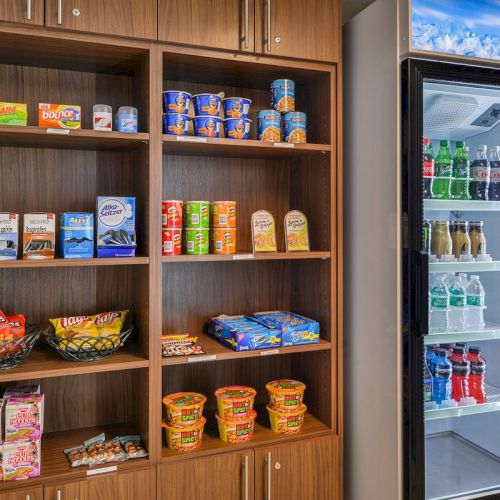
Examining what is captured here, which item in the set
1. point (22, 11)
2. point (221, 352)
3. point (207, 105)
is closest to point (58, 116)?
point (22, 11)

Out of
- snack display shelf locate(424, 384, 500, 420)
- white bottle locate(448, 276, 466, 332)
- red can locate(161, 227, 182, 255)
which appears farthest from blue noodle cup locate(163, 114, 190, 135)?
snack display shelf locate(424, 384, 500, 420)

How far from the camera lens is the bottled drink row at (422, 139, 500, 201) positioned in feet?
7.23

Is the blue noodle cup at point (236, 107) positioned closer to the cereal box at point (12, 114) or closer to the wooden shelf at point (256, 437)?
the cereal box at point (12, 114)

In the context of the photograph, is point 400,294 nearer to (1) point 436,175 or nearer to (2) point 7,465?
(1) point 436,175

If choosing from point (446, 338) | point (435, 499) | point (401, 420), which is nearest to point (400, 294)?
point (446, 338)

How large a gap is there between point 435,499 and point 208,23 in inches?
82.2

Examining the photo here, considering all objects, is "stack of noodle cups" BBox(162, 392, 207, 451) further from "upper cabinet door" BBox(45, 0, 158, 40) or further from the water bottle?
"upper cabinet door" BBox(45, 0, 158, 40)

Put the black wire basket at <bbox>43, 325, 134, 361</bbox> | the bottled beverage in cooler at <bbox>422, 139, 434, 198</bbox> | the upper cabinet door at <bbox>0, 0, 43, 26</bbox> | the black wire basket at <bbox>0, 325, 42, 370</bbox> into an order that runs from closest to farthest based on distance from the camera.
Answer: the upper cabinet door at <bbox>0, 0, 43, 26</bbox>, the black wire basket at <bbox>0, 325, 42, 370</bbox>, the black wire basket at <bbox>43, 325, 134, 361</bbox>, the bottled beverage in cooler at <bbox>422, 139, 434, 198</bbox>

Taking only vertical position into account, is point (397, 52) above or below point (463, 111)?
above

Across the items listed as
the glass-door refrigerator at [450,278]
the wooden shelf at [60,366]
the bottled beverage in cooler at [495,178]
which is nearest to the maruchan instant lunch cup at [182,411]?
the wooden shelf at [60,366]

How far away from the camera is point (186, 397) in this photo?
2176 mm

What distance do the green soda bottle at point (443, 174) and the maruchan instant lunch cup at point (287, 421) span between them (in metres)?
1.10

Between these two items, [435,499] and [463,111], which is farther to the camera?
[463,111]

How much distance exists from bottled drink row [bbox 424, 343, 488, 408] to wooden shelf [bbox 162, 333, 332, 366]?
46 cm
